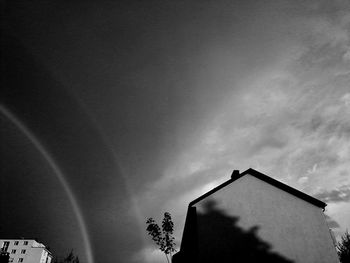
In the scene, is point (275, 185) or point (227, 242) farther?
point (275, 185)

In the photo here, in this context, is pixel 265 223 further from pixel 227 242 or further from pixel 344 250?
pixel 344 250

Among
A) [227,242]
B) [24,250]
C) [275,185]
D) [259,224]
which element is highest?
[24,250]

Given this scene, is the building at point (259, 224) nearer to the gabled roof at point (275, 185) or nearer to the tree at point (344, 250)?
the gabled roof at point (275, 185)

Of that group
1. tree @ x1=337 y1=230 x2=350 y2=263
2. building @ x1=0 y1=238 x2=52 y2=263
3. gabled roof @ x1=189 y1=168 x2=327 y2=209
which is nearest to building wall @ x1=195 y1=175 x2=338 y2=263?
gabled roof @ x1=189 y1=168 x2=327 y2=209

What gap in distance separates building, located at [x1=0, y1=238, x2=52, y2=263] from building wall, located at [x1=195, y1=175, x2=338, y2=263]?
90878mm

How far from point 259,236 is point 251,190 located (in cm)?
351

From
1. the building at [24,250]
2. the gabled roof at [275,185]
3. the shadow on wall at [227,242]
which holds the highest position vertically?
the building at [24,250]

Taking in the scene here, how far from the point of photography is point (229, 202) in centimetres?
1992

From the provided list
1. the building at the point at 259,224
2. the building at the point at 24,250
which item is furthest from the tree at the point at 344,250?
the building at the point at 24,250

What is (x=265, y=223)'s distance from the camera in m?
19.1

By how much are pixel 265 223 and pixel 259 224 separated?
0.49 m

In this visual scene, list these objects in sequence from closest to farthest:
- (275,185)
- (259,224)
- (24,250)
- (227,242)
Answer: (227,242)
(259,224)
(275,185)
(24,250)

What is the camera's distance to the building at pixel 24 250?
283 ft

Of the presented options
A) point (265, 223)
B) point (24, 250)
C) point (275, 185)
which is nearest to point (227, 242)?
point (265, 223)
